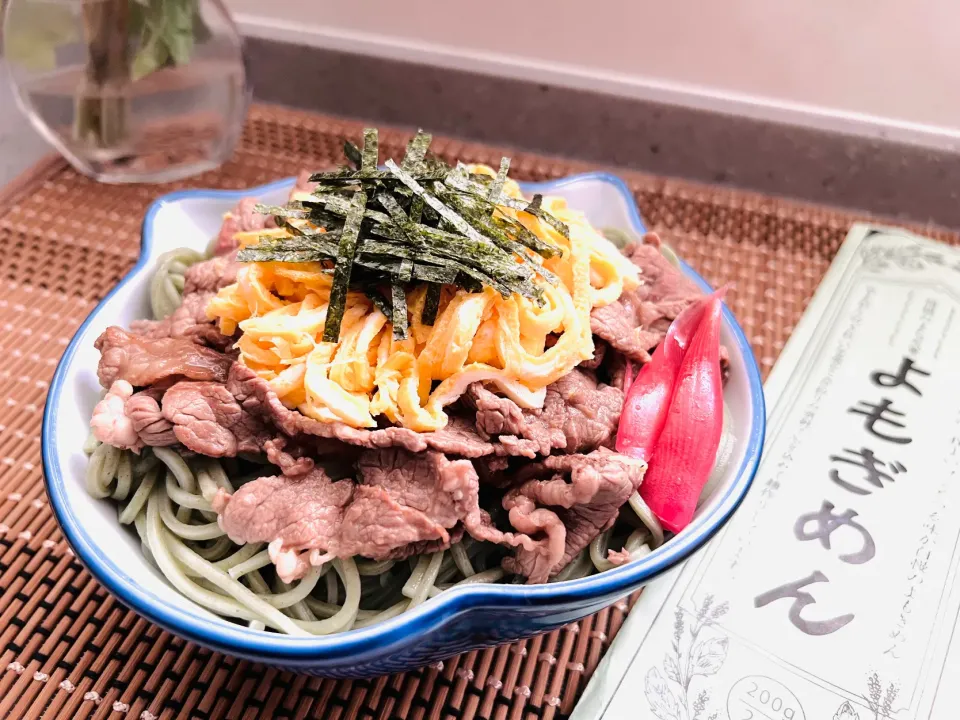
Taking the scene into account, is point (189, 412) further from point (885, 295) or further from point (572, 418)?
point (885, 295)

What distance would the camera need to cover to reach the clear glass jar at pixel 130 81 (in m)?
2.54

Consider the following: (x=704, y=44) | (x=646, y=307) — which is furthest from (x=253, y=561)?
(x=704, y=44)

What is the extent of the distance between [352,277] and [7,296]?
1.50m

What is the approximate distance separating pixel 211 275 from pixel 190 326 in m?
0.16

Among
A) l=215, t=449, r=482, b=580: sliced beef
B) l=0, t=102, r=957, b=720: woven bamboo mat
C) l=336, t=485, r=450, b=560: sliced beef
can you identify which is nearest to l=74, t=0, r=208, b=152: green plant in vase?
l=0, t=102, r=957, b=720: woven bamboo mat

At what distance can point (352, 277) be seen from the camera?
1650 millimetres

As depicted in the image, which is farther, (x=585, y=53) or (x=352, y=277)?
(x=585, y=53)

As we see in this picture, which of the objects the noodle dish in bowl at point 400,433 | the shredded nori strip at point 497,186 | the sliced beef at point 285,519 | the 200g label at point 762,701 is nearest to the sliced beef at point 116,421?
the noodle dish in bowl at point 400,433

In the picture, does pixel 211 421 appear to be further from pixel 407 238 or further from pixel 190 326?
pixel 407 238

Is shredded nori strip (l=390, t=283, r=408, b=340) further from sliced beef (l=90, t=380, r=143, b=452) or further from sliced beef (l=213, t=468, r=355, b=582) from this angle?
sliced beef (l=90, t=380, r=143, b=452)

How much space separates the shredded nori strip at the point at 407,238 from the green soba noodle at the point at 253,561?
457 mm

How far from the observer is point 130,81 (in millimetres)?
2664

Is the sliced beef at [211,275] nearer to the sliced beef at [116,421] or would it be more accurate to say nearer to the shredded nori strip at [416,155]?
the sliced beef at [116,421]

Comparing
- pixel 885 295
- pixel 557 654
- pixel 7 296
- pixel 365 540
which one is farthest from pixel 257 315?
pixel 885 295
